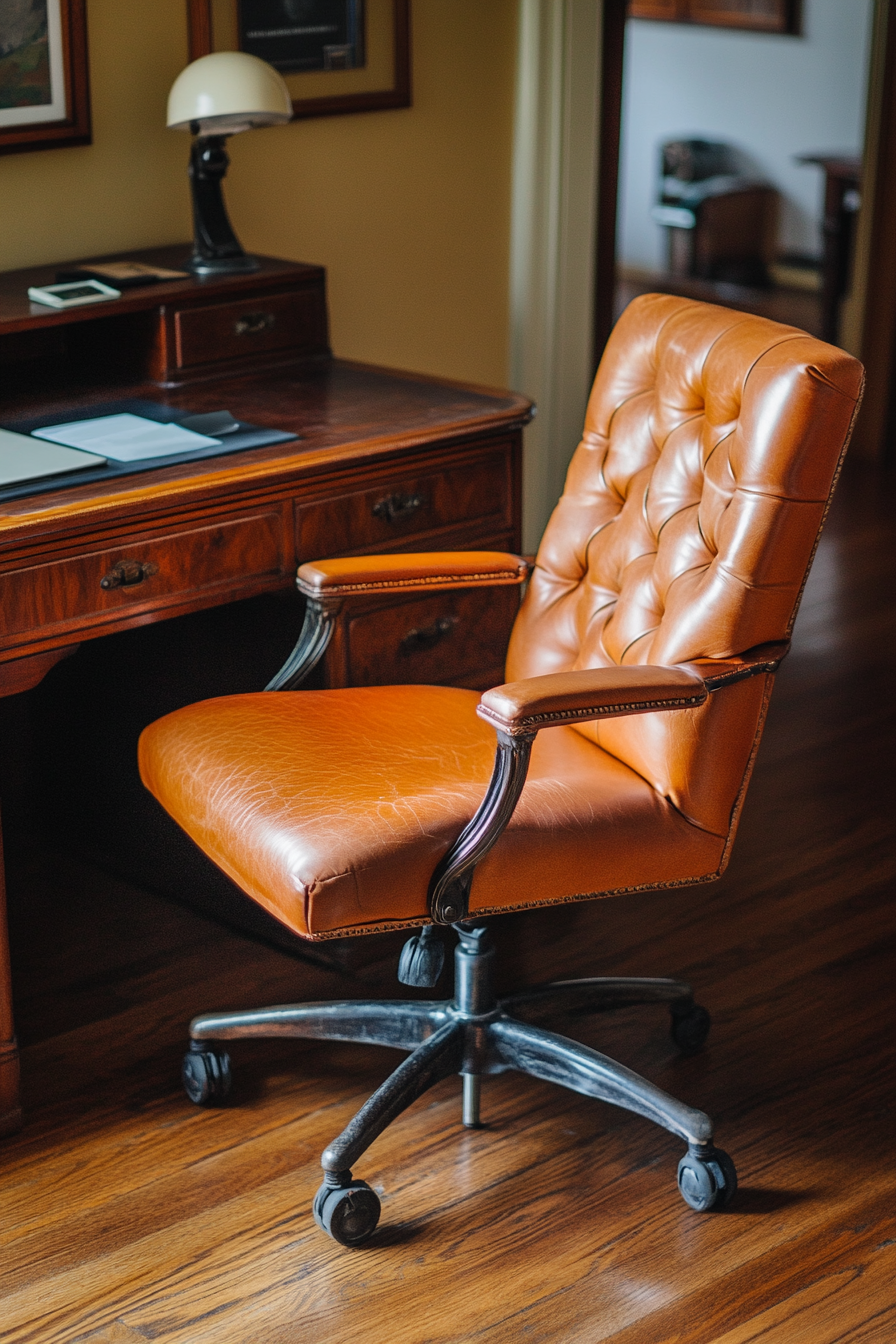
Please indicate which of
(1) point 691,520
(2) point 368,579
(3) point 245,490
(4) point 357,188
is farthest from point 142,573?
(4) point 357,188

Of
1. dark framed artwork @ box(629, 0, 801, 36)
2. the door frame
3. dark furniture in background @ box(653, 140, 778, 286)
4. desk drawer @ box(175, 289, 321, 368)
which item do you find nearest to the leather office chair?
desk drawer @ box(175, 289, 321, 368)

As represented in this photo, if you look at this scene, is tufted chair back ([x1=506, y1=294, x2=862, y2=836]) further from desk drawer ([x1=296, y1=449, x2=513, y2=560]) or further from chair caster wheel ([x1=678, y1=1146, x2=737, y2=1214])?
chair caster wheel ([x1=678, y1=1146, x2=737, y2=1214])

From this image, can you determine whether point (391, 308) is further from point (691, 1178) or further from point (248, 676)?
point (691, 1178)

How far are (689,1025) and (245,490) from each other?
980 millimetres

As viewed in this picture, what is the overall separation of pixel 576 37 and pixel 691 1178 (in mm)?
2312

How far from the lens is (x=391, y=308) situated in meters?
3.32

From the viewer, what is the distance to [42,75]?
8.74 feet

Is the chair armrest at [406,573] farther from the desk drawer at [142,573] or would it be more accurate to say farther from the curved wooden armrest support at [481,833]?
the curved wooden armrest support at [481,833]

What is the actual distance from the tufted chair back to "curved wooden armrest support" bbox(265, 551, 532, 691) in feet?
0.33

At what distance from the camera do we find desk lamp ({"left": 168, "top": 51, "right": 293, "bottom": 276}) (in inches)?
101

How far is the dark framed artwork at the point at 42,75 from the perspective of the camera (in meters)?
2.61

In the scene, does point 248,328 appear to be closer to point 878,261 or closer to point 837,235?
point 878,261

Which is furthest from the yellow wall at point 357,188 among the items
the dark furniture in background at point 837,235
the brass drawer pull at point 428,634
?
the dark furniture in background at point 837,235

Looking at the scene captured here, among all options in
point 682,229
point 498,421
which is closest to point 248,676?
point 498,421
